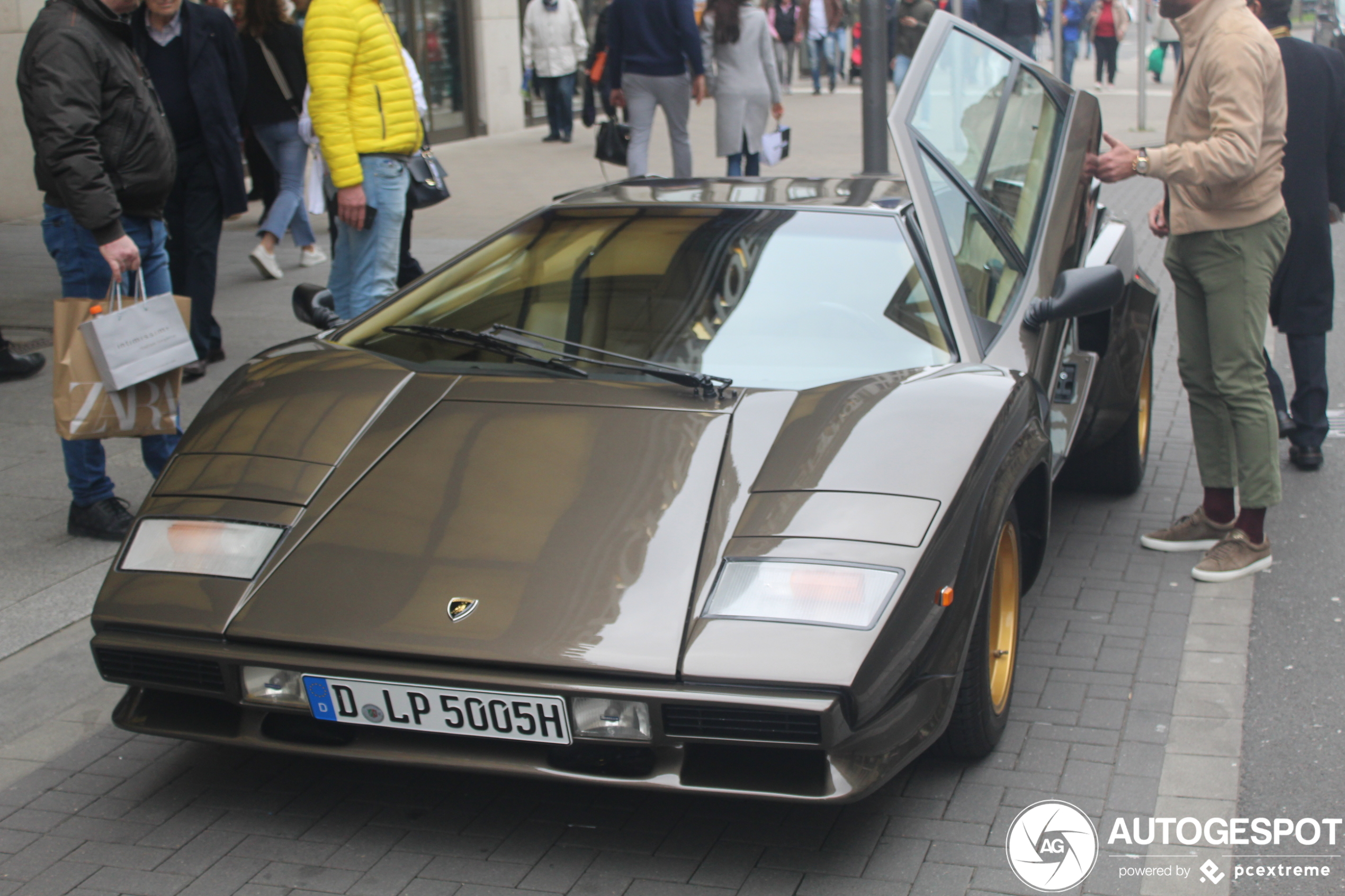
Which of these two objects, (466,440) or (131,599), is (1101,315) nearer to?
(466,440)

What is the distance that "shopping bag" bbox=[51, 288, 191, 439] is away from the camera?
446 cm

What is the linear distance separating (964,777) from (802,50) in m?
28.6

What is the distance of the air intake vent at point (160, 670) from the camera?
2.83 metres

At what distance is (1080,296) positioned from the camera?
145 inches

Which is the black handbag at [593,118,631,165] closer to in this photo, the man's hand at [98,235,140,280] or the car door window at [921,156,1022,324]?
the man's hand at [98,235,140,280]

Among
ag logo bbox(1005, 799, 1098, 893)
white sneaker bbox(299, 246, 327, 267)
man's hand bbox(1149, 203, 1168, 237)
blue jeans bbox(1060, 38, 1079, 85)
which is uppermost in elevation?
blue jeans bbox(1060, 38, 1079, 85)

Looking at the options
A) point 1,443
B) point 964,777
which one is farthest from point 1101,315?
point 1,443

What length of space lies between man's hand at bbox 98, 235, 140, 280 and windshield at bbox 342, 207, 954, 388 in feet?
3.98

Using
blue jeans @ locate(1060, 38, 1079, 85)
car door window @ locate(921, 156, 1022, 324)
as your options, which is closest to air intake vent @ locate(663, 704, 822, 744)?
car door window @ locate(921, 156, 1022, 324)

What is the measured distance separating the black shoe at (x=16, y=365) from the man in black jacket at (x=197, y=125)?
37.5 inches

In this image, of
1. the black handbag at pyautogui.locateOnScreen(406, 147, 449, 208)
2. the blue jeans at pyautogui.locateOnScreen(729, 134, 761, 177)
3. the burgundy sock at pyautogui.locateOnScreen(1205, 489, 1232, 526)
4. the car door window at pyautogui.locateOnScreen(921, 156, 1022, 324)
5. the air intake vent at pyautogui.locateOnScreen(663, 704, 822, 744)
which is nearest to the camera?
the air intake vent at pyautogui.locateOnScreen(663, 704, 822, 744)

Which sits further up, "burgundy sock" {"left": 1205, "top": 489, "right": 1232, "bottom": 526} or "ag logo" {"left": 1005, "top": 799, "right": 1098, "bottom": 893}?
"burgundy sock" {"left": 1205, "top": 489, "right": 1232, "bottom": 526}

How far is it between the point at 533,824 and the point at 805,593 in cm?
86

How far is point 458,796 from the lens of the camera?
3154 mm
